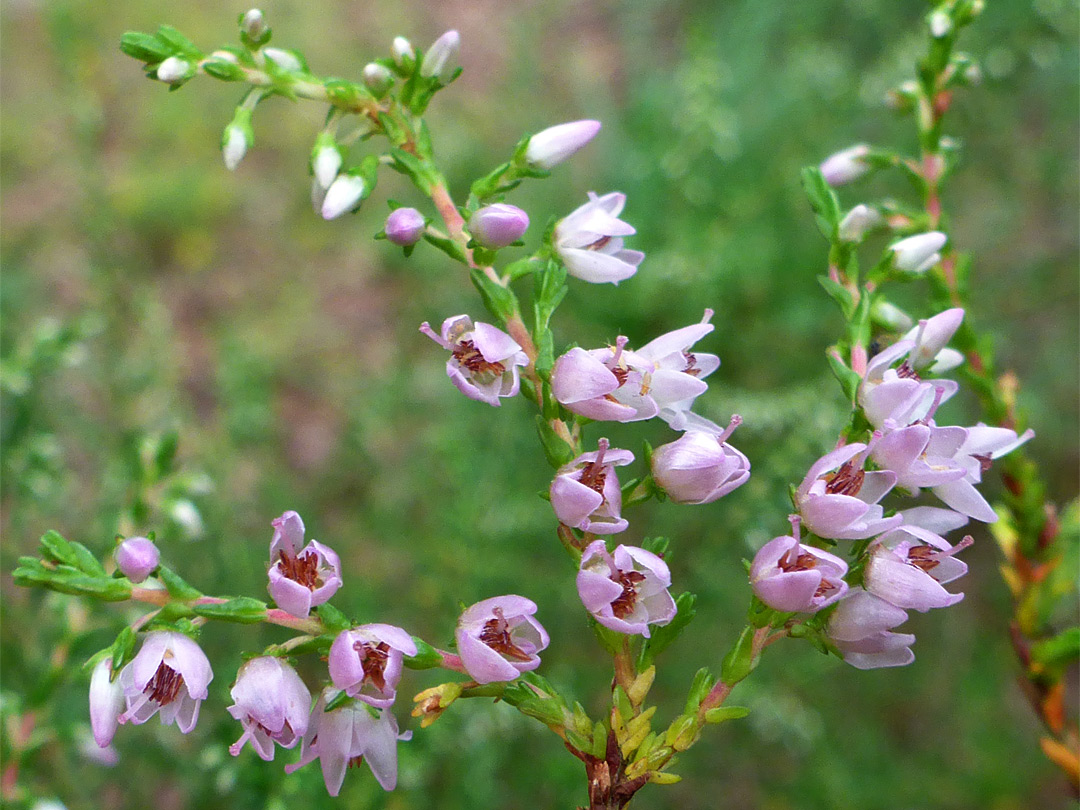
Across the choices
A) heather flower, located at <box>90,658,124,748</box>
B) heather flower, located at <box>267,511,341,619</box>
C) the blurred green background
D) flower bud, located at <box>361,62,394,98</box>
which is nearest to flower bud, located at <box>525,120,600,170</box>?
flower bud, located at <box>361,62,394,98</box>

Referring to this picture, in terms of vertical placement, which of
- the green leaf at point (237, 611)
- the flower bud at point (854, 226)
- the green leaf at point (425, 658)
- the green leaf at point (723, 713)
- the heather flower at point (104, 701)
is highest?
the flower bud at point (854, 226)

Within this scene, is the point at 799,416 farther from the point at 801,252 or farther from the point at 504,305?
the point at 504,305

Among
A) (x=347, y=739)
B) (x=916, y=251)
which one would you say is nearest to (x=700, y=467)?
(x=347, y=739)

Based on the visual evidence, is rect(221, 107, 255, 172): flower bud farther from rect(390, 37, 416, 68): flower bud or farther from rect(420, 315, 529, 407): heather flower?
rect(420, 315, 529, 407): heather flower

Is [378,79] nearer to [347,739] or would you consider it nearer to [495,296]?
[495,296]

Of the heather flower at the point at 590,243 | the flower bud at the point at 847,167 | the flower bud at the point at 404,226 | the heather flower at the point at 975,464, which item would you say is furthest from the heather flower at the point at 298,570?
the flower bud at the point at 847,167

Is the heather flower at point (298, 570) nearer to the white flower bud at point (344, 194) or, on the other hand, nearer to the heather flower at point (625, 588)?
the heather flower at point (625, 588)

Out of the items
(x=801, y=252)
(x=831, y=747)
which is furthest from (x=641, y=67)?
(x=831, y=747)
